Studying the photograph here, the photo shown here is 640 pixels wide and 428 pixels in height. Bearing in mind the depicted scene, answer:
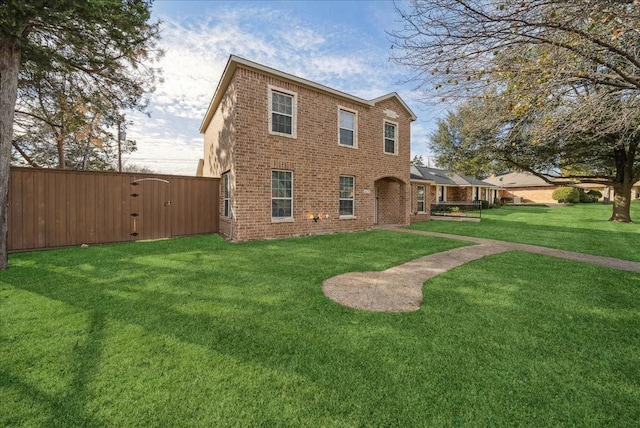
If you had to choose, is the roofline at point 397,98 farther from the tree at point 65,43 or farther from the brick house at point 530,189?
the brick house at point 530,189

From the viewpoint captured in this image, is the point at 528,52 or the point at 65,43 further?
the point at 65,43

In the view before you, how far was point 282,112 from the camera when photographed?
33.3 ft

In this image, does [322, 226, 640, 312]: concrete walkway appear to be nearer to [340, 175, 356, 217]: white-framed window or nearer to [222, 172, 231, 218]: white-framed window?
[340, 175, 356, 217]: white-framed window

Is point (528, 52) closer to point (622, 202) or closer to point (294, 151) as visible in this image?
point (294, 151)

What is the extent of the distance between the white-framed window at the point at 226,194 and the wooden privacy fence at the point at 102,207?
497mm

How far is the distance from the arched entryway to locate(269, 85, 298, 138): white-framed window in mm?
6490

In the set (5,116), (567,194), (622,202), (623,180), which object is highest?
(567,194)

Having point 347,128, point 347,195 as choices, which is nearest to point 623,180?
point 347,195

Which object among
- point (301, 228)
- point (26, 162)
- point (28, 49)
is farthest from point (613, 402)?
point (26, 162)

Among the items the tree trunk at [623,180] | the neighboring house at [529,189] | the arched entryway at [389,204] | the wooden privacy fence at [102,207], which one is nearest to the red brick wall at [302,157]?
the arched entryway at [389,204]

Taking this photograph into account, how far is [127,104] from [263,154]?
549 centimetres

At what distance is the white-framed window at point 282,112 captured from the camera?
986 centimetres

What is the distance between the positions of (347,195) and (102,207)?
874 centimetres

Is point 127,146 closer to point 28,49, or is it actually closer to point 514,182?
point 28,49
